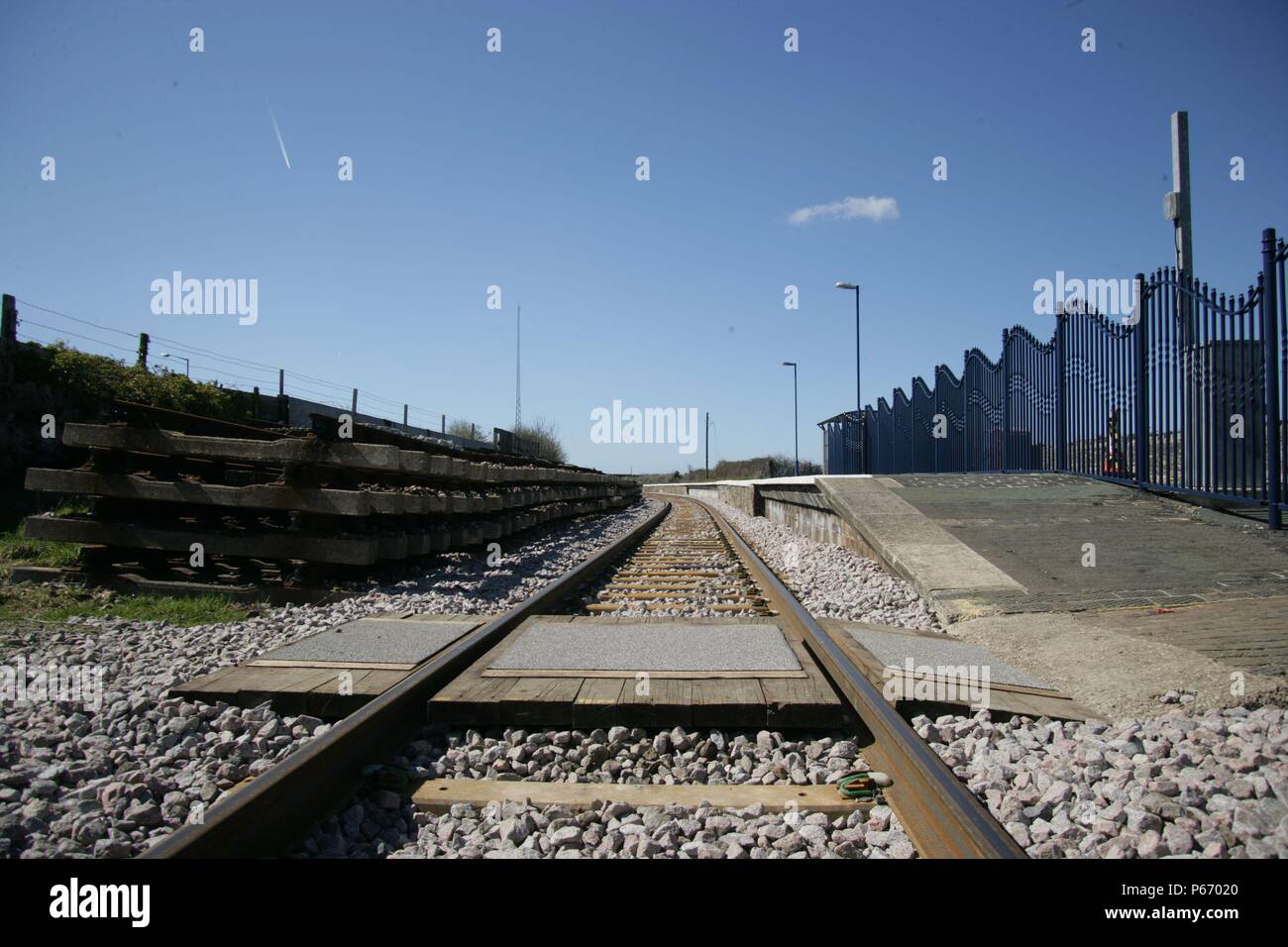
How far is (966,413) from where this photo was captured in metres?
13.4

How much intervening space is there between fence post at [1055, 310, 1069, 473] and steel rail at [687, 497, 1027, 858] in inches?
326

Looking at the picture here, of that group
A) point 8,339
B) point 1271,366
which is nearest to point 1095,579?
point 1271,366

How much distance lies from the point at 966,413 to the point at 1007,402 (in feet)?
5.18

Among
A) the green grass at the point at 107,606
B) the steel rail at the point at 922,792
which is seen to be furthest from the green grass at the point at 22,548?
the steel rail at the point at 922,792

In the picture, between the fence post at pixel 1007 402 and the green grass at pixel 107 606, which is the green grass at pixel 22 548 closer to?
the green grass at pixel 107 606

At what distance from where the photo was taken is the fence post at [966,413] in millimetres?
13336

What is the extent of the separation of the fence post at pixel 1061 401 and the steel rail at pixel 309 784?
30.7ft

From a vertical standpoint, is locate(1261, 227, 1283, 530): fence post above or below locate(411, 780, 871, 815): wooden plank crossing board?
above

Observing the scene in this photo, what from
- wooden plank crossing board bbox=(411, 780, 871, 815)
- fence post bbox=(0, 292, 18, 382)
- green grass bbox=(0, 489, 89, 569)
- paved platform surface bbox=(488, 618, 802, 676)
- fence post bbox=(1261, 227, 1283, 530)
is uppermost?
fence post bbox=(0, 292, 18, 382)

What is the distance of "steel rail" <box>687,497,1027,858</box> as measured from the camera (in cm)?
200

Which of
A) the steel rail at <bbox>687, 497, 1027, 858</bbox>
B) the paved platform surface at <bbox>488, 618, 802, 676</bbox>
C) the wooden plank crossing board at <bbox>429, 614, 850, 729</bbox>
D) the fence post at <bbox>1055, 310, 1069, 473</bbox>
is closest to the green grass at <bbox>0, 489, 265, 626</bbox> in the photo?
the paved platform surface at <bbox>488, 618, 802, 676</bbox>

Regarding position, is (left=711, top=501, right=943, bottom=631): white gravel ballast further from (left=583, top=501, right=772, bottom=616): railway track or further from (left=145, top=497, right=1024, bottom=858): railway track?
(left=145, top=497, right=1024, bottom=858): railway track

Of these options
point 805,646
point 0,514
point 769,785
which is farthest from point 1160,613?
point 0,514

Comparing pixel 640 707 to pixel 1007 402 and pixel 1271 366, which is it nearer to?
pixel 1271 366
